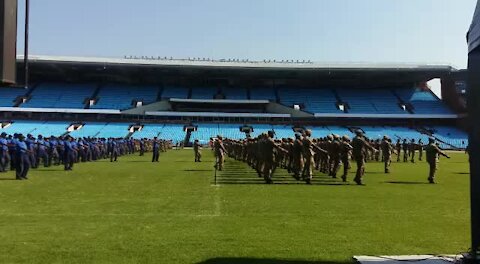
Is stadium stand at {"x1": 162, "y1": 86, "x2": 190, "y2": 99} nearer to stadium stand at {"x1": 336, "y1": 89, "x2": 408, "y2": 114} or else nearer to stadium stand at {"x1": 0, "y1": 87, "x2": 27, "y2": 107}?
stadium stand at {"x1": 0, "y1": 87, "x2": 27, "y2": 107}

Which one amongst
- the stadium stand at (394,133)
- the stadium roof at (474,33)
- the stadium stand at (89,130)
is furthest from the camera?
the stadium stand at (394,133)

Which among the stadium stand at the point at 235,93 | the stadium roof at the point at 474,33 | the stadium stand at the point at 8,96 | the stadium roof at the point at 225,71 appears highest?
the stadium roof at the point at 225,71

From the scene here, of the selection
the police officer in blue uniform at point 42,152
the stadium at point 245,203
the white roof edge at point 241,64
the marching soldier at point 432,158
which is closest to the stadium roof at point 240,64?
the white roof edge at point 241,64

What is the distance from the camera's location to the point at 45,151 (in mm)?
28422

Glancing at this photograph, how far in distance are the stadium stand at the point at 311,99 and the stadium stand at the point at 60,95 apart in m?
29.0

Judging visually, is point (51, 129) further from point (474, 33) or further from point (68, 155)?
point (474, 33)

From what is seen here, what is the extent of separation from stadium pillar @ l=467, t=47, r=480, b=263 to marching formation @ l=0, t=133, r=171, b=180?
1748 centimetres

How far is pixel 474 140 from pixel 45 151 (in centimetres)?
2578

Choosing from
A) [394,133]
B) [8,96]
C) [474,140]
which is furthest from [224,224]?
[8,96]

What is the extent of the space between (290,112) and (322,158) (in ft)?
177

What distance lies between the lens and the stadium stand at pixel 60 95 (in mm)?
Result: 75312

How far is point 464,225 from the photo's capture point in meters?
9.62

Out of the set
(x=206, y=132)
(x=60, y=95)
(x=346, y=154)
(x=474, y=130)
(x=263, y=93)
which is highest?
(x=263, y=93)

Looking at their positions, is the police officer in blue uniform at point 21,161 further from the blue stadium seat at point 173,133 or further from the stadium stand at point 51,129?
the blue stadium seat at point 173,133
